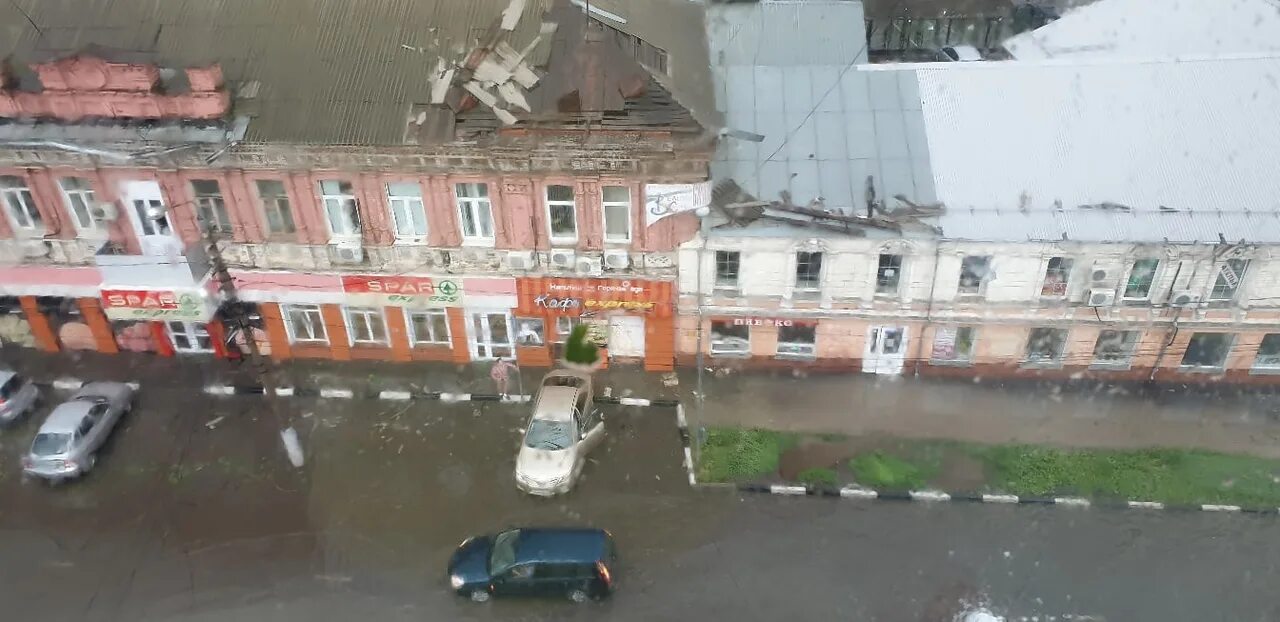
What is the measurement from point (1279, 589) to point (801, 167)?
54.2 ft

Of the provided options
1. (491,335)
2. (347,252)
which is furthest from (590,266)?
(347,252)

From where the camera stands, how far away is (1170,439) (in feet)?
93.6

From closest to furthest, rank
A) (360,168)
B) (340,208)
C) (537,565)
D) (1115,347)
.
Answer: (537,565) < (360,168) < (340,208) < (1115,347)

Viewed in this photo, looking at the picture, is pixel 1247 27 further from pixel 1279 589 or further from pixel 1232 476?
pixel 1279 589

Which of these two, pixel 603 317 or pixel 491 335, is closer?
pixel 603 317

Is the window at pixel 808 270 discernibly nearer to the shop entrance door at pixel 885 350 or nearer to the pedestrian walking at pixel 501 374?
the shop entrance door at pixel 885 350

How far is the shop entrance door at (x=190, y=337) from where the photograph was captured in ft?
104

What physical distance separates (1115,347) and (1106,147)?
604 cm

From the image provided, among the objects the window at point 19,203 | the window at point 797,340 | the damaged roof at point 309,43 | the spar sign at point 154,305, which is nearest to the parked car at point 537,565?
the window at point 797,340

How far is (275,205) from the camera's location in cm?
2877

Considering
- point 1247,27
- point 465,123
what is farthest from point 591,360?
point 1247,27

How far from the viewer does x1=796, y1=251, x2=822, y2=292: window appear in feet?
94.6

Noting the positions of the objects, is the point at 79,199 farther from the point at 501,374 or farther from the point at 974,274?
the point at 974,274

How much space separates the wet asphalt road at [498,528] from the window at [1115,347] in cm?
543
